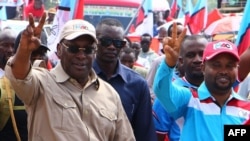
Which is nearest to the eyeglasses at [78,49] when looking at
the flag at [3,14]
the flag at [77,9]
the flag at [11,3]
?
the flag at [77,9]

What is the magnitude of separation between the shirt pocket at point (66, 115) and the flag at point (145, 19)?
325 inches

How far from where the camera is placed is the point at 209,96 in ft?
14.8

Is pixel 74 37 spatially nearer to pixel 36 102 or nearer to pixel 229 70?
pixel 36 102

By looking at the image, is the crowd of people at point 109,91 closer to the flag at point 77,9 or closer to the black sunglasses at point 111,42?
the black sunglasses at point 111,42

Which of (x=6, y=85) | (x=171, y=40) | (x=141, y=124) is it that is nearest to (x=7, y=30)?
(x=6, y=85)

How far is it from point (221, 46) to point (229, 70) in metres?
0.20

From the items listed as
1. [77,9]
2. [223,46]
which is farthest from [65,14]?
[223,46]

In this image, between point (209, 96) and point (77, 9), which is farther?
point (77, 9)

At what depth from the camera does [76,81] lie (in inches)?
164

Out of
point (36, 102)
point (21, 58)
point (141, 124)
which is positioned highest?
point (21, 58)

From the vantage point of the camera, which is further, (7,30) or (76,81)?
(7,30)

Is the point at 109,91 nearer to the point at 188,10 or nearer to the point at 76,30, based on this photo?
the point at 76,30

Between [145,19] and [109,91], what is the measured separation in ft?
27.4

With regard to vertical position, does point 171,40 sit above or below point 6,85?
above
